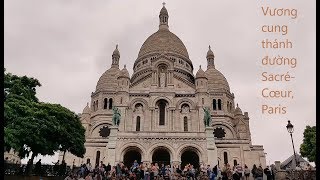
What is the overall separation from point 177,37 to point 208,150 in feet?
102

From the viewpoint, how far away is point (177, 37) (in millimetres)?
62906

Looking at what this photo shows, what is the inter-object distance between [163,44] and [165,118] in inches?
789

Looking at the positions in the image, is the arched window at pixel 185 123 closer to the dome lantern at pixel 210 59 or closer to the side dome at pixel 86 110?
the side dome at pixel 86 110

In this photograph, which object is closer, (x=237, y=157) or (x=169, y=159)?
(x=169, y=159)

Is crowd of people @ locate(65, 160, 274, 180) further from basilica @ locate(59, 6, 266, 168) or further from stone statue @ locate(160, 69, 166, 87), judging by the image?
stone statue @ locate(160, 69, 166, 87)

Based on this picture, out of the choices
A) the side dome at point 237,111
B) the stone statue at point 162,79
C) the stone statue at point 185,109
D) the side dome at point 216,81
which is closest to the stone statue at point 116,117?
the stone statue at point 162,79

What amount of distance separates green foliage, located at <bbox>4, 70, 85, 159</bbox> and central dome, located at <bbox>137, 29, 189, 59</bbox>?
98.6 feet

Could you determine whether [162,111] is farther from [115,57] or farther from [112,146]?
[115,57]

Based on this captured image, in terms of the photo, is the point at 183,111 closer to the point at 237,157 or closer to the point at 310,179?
the point at 237,157

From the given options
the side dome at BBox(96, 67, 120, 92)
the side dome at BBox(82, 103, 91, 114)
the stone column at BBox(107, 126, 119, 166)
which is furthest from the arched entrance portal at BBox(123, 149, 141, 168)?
the side dome at BBox(96, 67, 120, 92)

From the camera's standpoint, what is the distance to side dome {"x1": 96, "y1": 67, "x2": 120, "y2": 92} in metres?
53.9

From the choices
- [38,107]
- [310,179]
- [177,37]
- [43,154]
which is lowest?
[310,179]
